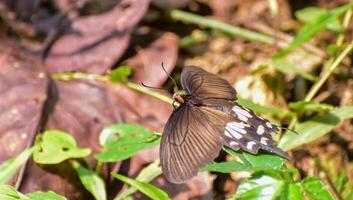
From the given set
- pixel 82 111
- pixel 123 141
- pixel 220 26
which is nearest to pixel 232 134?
pixel 123 141

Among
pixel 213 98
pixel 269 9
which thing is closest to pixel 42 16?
pixel 269 9

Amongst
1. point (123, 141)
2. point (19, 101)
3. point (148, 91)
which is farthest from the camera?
Result: point (148, 91)

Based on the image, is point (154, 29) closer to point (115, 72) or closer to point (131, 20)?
point (131, 20)

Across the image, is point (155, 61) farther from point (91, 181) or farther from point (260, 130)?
point (260, 130)

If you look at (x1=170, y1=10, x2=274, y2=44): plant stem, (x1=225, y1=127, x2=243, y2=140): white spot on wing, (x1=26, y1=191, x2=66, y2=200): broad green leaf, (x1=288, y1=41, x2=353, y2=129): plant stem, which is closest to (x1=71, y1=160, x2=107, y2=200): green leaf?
(x1=26, y1=191, x2=66, y2=200): broad green leaf

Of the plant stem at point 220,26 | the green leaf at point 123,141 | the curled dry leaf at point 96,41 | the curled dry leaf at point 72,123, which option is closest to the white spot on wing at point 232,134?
the green leaf at point 123,141

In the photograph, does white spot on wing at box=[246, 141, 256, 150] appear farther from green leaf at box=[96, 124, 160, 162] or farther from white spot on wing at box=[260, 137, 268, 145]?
green leaf at box=[96, 124, 160, 162]
